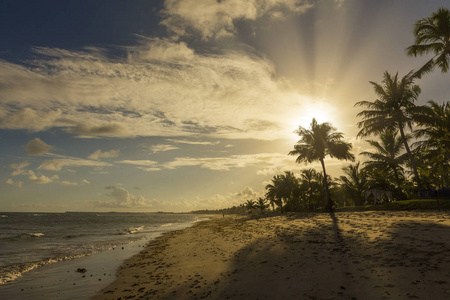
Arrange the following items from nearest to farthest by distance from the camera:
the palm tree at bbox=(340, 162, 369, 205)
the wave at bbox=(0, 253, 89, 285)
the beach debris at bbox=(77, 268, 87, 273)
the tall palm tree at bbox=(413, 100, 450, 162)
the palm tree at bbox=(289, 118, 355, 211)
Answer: the wave at bbox=(0, 253, 89, 285)
the beach debris at bbox=(77, 268, 87, 273)
the tall palm tree at bbox=(413, 100, 450, 162)
the palm tree at bbox=(289, 118, 355, 211)
the palm tree at bbox=(340, 162, 369, 205)

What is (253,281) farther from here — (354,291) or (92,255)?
(92,255)

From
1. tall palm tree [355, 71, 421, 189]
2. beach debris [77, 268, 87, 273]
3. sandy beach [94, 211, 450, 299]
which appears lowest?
beach debris [77, 268, 87, 273]

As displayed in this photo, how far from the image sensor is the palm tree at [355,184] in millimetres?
47438

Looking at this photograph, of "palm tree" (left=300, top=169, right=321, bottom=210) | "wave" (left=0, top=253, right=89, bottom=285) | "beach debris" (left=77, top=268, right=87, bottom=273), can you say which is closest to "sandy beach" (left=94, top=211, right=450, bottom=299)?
"beach debris" (left=77, top=268, right=87, bottom=273)

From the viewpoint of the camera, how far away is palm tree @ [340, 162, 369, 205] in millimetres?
47438

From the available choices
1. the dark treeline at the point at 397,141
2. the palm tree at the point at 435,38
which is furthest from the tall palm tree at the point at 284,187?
the palm tree at the point at 435,38

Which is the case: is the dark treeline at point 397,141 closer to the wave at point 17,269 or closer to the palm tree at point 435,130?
the palm tree at point 435,130

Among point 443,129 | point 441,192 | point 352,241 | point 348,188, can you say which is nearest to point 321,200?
point 348,188

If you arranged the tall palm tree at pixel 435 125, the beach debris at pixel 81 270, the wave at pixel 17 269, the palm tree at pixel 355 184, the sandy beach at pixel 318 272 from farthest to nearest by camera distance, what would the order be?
the palm tree at pixel 355 184 < the tall palm tree at pixel 435 125 < the beach debris at pixel 81 270 < the wave at pixel 17 269 < the sandy beach at pixel 318 272

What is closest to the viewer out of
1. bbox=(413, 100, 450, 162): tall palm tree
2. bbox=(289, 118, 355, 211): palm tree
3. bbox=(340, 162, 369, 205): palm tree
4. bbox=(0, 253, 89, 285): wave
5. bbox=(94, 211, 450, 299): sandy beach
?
bbox=(94, 211, 450, 299): sandy beach

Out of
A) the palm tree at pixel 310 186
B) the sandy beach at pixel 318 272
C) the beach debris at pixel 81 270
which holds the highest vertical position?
the palm tree at pixel 310 186

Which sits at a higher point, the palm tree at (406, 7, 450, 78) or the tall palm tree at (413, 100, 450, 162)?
the palm tree at (406, 7, 450, 78)

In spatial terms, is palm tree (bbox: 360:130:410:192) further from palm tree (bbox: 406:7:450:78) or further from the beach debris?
the beach debris

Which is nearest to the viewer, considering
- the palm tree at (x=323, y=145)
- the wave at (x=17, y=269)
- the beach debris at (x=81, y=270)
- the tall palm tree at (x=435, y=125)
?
the wave at (x=17, y=269)
